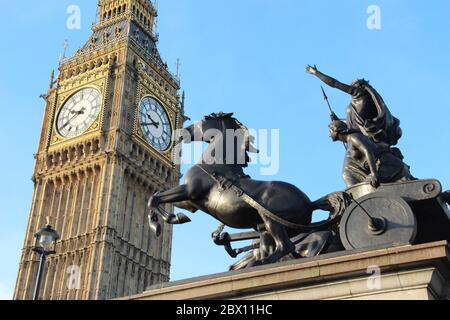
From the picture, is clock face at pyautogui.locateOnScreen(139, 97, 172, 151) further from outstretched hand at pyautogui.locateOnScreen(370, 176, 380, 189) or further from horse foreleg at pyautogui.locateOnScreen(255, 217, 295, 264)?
outstretched hand at pyautogui.locateOnScreen(370, 176, 380, 189)

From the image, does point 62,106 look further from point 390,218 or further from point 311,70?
point 390,218

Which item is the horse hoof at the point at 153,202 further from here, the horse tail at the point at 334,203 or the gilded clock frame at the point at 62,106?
the gilded clock frame at the point at 62,106

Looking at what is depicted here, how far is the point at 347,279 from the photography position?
8359mm

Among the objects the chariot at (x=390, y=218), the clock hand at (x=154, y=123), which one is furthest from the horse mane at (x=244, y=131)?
the clock hand at (x=154, y=123)

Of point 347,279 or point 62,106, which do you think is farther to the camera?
point 62,106

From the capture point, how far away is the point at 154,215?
10930 mm

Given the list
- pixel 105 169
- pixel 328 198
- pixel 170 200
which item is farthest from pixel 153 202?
pixel 105 169

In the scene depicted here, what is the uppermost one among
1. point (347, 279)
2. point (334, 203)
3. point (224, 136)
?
point (224, 136)

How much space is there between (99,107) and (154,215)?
49281 mm

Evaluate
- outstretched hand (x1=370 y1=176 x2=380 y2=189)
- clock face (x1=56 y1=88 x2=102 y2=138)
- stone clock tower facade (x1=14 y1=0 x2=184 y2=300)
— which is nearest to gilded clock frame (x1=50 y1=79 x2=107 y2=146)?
stone clock tower facade (x1=14 y1=0 x2=184 y2=300)

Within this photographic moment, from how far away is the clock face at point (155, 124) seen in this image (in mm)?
60250

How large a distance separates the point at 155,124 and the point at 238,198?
51515 millimetres

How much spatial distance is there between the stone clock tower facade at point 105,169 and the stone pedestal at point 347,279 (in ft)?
142
